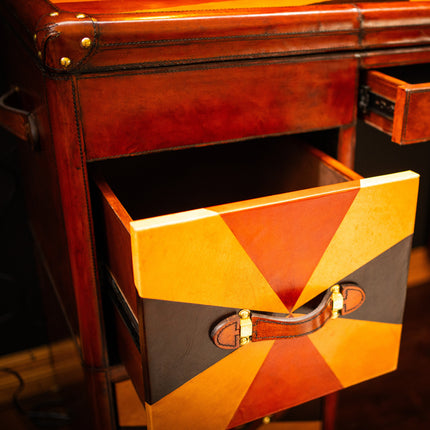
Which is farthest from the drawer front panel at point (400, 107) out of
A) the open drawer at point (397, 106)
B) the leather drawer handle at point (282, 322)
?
the leather drawer handle at point (282, 322)

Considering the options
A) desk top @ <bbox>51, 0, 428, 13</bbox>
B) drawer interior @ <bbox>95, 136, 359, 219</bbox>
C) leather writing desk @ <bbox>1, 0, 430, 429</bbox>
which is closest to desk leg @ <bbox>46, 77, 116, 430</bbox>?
leather writing desk @ <bbox>1, 0, 430, 429</bbox>

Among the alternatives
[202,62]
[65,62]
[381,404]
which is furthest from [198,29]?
[381,404]

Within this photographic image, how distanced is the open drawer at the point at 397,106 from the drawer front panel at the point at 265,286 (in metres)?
0.10

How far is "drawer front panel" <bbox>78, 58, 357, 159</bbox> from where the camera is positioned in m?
0.57

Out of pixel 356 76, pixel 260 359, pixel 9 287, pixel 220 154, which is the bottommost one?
pixel 9 287

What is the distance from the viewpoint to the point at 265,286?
55 cm

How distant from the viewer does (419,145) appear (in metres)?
1.09

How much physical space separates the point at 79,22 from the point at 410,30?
1.39 ft

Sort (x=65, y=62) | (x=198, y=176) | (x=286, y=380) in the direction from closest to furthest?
(x=65, y=62) → (x=286, y=380) → (x=198, y=176)

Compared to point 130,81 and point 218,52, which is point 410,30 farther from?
point 130,81

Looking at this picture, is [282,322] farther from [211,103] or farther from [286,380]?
[211,103]

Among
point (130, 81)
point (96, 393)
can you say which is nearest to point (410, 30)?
point (130, 81)

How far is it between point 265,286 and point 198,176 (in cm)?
39

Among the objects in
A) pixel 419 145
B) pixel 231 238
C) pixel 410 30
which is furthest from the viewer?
pixel 419 145
